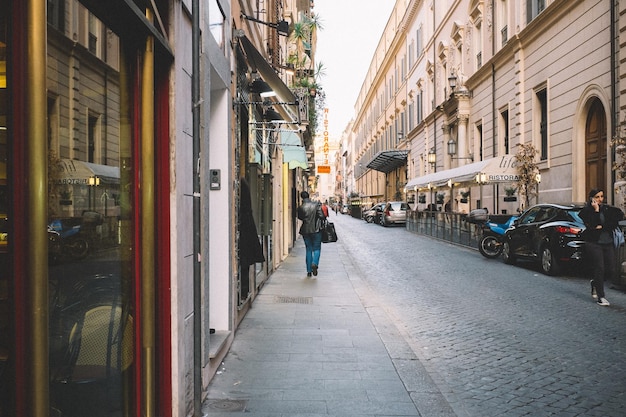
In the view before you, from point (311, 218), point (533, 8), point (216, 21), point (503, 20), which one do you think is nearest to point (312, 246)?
point (311, 218)

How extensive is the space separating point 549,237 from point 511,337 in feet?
21.2

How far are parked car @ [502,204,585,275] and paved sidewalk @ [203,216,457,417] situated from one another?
5.56 m

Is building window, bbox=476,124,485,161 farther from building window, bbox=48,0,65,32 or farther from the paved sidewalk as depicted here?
building window, bbox=48,0,65,32

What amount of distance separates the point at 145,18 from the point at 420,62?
4222cm

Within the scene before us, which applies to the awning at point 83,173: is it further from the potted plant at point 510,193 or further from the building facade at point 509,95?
the potted plant at point 510,193

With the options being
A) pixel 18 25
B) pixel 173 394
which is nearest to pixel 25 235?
pixel 18 25

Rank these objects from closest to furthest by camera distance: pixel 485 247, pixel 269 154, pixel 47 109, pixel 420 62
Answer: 1. pixel 47 109
2. pixel 269 154
3. pixel 485 247
4. pixel 420 62

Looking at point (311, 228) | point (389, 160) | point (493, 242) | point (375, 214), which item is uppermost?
point (389, 160)

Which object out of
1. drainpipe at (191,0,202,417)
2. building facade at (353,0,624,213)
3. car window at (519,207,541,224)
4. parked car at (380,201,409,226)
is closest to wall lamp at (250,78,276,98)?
drainpipe at (191,0,202,417)

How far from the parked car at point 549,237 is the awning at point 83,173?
11087 mm

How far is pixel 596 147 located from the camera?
17.4 m

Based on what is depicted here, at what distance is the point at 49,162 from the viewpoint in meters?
2.32

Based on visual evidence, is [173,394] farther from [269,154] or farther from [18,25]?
[269,154]

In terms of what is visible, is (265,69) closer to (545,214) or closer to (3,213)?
(3,213)
